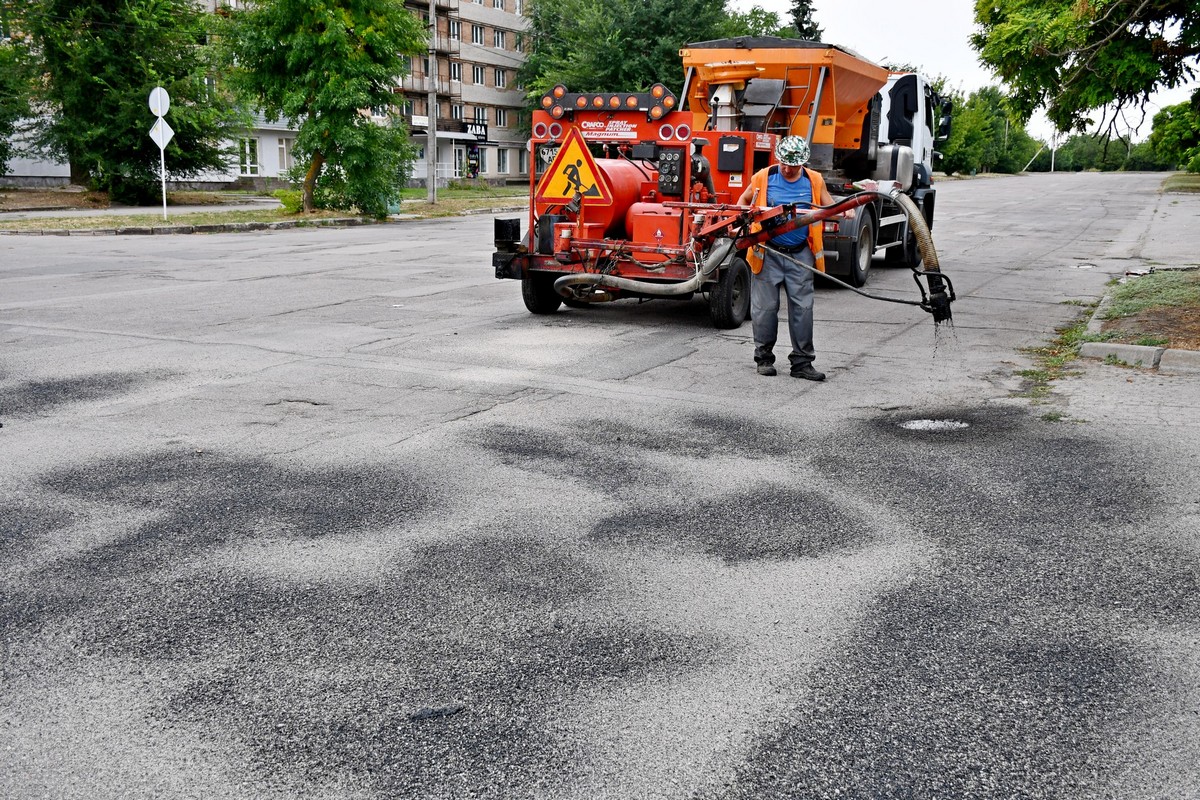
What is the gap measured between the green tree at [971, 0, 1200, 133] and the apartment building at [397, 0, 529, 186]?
54.7 meters

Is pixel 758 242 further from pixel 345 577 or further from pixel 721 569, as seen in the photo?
pixel 345 577

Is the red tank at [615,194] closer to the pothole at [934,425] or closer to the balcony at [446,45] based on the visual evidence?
the pothole at [934,425]

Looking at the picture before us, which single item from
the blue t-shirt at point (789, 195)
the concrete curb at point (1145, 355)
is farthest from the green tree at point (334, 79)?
the concrete curb at point (1145, 355)

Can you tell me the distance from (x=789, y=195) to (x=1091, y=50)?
13.2 feet

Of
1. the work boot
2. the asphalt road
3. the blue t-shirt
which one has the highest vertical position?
the blue t-shirt

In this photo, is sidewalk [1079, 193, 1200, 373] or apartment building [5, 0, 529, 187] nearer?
sidewalk [1079, 193, 1200, 373]

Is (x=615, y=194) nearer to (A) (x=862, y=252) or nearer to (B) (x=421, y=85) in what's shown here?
(A) (x=862, y=252)

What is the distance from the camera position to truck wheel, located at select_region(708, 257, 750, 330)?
1111 centimetres

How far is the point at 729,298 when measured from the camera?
11.1 meters

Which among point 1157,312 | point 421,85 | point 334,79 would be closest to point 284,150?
point 421,85

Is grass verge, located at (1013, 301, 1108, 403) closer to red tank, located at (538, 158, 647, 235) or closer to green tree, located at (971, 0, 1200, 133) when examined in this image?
green tree, located at (971, 0, 1200, 133)

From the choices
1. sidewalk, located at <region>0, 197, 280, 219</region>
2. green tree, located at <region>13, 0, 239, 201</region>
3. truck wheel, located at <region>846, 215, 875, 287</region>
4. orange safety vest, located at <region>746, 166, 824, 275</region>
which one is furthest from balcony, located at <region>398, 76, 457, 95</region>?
orange safety vest, located at <region>746, 166, 824, 275</region>

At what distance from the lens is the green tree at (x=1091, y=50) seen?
10117 millimetres

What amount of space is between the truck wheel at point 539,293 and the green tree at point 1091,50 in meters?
5.06
